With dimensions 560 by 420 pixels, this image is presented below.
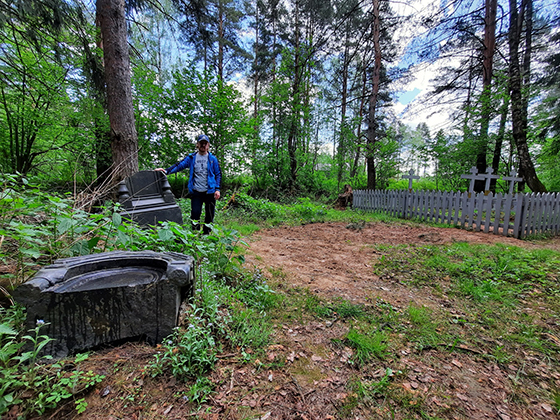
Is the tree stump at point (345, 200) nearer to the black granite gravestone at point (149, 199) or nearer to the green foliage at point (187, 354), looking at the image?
the black granite gravestone at point (149, 199)

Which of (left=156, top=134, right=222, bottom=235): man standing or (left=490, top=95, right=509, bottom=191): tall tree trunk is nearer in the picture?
(left=156, top=134, right=222, bottom=235): man standing

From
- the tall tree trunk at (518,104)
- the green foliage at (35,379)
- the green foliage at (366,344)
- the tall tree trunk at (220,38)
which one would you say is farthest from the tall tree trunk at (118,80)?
the tall tree trunk at (518,104)

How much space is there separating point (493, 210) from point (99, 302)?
901 cm

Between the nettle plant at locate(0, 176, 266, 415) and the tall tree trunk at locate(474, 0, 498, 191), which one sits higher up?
the tall tree trunk at locate(474, 0, 498, 191)

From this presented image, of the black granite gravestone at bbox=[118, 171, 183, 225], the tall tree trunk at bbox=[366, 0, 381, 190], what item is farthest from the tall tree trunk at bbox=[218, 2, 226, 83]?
the black granite gravestone at bbox=[118, 171, 183, 225]

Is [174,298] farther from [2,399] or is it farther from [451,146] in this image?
[451,146]

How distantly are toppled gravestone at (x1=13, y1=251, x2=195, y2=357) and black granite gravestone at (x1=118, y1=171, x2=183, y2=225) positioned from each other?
1.98 meters

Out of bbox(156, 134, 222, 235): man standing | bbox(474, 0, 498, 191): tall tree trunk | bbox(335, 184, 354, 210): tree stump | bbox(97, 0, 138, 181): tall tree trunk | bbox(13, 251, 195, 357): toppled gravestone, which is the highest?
bbox(474, 0, 498, 191): tall tree trunk

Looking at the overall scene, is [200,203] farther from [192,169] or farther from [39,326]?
[39,326]

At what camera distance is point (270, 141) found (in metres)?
12.1

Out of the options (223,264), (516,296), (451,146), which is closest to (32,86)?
(223,264)

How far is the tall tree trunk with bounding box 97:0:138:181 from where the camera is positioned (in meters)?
4.00

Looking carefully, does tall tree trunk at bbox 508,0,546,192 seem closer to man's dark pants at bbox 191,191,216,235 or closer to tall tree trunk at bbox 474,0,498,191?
tall tree trunk at bbox 474,0,498,191

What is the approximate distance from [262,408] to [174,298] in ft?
2.94
